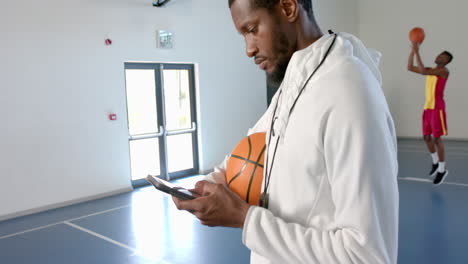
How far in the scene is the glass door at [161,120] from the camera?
6570 mm

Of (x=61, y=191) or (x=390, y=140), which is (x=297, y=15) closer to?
(x=390, y=140)

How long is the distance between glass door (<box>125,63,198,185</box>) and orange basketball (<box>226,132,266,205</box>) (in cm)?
521

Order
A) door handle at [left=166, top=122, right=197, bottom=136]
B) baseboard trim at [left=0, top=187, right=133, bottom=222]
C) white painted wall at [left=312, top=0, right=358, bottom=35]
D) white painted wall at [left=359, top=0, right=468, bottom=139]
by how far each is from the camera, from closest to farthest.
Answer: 1. baseboard trim at [left=0, top=187, right=133, bottom=222]
2. door handle at [left=166, top=122, right=197, bottom=136]
3. white painted wall at [left=359, top=0, right=468, bottom=139]
4. white painted wall at [left=312, top=0, right=358, bottom=35]

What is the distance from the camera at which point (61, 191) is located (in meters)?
5.48

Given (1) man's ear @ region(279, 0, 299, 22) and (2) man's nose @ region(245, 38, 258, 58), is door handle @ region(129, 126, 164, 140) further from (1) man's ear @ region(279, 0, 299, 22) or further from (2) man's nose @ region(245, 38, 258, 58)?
(1) man's ear @ region(279, 0, 299, 22)

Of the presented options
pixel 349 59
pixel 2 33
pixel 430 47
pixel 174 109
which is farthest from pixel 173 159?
pixel 430 47

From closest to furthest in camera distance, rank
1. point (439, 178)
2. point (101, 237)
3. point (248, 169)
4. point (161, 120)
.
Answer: point (248, 169) < point (101, 237) < point (439, 178) < point (161, 120)

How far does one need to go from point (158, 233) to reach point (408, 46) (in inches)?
368

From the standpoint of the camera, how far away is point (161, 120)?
6.87 meters

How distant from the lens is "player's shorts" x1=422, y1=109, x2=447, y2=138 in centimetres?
612

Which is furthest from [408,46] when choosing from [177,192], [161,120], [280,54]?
[177,192]

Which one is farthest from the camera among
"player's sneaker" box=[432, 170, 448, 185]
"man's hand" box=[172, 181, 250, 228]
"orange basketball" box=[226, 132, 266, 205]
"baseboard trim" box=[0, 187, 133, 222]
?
"player's sneaker" box=[432, 170, 448, 185]

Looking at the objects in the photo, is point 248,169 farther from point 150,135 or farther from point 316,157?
point 150,135

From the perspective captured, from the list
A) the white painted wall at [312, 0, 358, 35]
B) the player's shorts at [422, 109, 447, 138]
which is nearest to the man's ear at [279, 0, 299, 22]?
the player's shorts at [422, 109, 447, 138]
